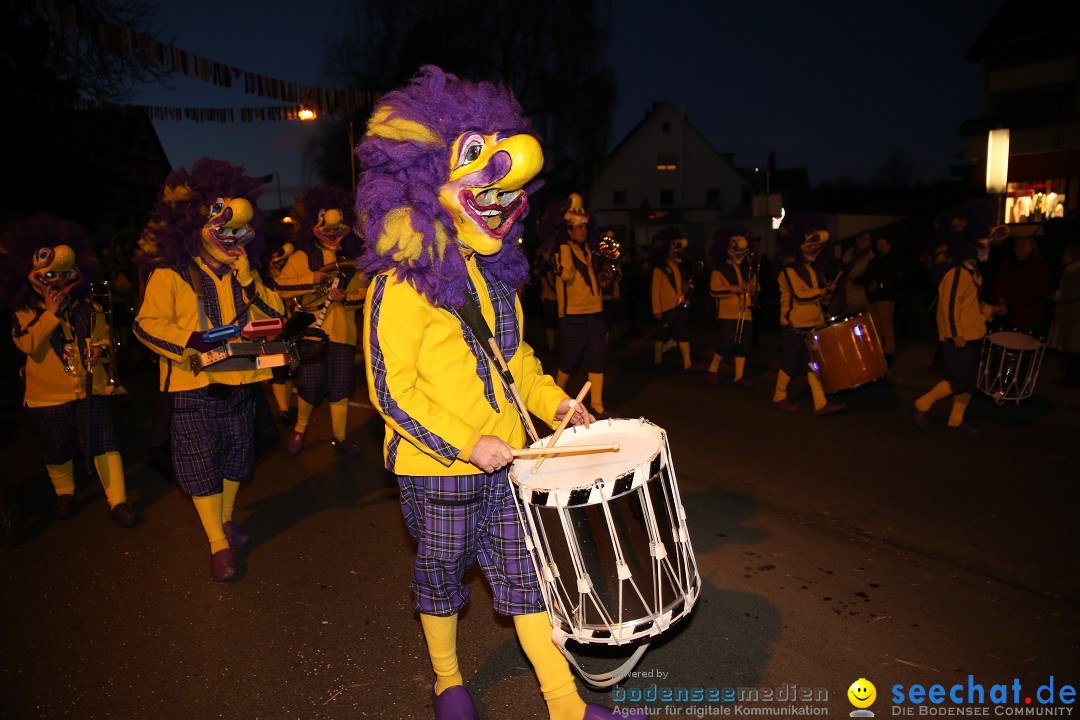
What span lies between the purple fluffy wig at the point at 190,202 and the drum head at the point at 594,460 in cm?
276

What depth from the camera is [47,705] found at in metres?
3.38

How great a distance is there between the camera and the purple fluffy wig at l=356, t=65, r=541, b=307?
274 cm

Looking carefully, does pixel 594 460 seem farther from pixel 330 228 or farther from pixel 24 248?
pixel 330 228

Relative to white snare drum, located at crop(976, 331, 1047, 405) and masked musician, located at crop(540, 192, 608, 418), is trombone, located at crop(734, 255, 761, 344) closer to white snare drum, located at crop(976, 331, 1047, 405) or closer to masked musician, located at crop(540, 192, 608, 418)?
masked musician, located at crop(540, 192, 608, 418)

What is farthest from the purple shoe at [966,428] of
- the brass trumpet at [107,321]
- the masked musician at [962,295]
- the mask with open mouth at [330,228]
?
the brass trumpet at [107,321]

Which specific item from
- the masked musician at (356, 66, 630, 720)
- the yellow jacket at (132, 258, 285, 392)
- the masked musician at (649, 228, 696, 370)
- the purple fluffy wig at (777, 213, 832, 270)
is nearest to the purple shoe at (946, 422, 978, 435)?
the purple fluffy wig at (777, 213, 832, 270)

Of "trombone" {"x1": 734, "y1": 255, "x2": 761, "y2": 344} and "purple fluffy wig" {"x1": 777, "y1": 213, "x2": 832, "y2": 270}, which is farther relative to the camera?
"trombone" {"x1": 734, "y1": 255, "x2": 761, "y2": 344}

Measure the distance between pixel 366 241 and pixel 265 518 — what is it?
3.46m

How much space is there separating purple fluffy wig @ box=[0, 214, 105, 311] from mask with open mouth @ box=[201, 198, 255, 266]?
1660mm

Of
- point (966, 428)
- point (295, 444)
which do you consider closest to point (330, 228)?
point (295, 444)

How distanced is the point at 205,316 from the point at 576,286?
4.37 m

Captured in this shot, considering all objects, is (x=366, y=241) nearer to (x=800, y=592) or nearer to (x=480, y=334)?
(x=480, y=334)

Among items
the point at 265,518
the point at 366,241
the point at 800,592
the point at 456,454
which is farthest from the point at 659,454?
the point at 265,518

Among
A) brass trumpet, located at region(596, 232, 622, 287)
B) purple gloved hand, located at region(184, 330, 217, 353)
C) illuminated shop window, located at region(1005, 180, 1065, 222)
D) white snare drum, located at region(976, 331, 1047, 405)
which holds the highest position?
illuminated shop window, located at region(1005, 180, 1065, 222)
